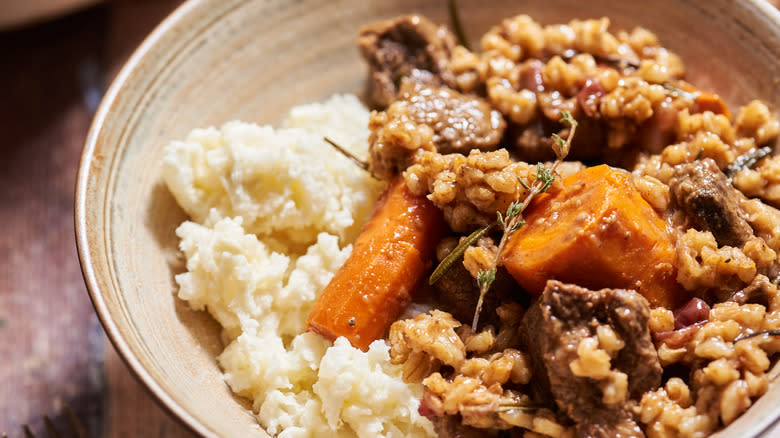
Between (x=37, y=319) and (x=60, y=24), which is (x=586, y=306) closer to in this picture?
(x=37, y=319)

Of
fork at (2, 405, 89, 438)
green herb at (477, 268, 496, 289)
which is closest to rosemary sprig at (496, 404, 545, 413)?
A: green herb at (477, 268, 496, 289)

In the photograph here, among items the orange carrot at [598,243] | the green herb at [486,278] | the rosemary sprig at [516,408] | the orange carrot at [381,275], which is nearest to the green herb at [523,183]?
the orange carrot at [598,243]

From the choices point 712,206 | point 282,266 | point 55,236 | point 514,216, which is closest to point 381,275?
point 282,266

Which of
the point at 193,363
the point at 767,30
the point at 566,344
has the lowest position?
the point at 193,363

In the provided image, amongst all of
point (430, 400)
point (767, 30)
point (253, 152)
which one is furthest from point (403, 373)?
point (767, 30)

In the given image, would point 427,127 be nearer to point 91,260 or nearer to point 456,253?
point 456,253

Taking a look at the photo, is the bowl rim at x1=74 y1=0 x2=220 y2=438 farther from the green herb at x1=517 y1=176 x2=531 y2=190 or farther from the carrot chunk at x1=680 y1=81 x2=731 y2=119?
the carrot chunk at x1=680 y1=81 x2=731 y2=119

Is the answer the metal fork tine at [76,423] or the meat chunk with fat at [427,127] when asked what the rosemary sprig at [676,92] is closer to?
the meat chunk with fat at [427,127]
